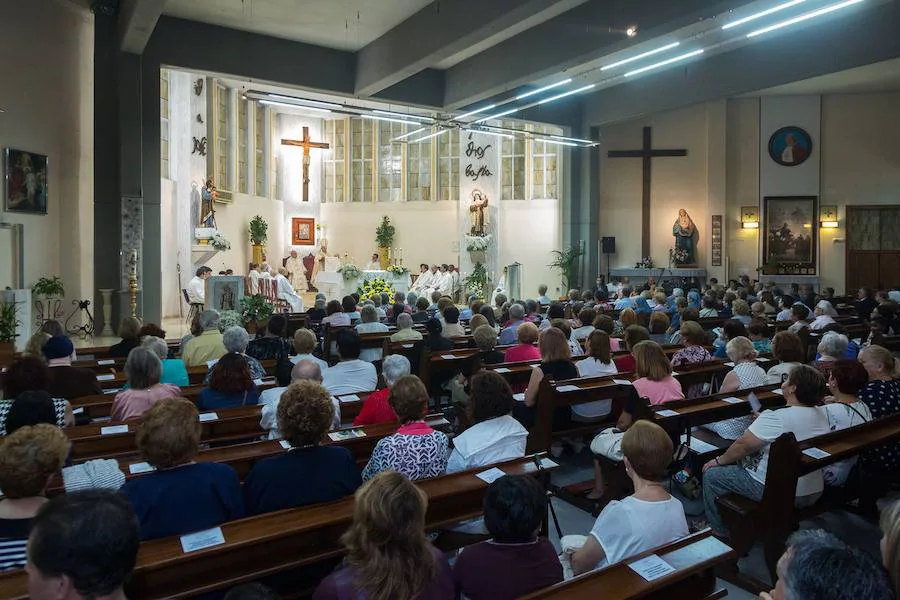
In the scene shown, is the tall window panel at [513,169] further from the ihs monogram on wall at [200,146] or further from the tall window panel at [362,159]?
the ihs monogram on wall at [200,146]

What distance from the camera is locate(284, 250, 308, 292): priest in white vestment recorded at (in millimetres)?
20333

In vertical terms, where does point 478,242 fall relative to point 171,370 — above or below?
above

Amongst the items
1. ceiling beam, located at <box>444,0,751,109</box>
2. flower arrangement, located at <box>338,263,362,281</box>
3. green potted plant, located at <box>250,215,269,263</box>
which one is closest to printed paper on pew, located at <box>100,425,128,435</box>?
ceiling beam, located at <box>444,0,751,109</box>

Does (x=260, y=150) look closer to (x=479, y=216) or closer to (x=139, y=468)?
(x=479, y=216)

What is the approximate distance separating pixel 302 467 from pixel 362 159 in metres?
19.6

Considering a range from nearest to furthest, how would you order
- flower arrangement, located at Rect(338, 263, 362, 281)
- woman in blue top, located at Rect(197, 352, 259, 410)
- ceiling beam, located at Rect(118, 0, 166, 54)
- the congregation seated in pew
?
1. the congregation seated in pew
2. woman in blue top, located at Rect(197, 352, 259, 410)
3. ceiling beam, located at Rect(118, 0, 166, 54)
4. flower arrangement, located at Rect(338, 263, 362, 281)

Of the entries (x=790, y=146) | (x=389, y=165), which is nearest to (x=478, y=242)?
(x=389, y=165)

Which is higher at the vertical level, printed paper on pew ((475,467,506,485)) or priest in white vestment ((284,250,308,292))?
priest in white vestment ((284,250,308,292))

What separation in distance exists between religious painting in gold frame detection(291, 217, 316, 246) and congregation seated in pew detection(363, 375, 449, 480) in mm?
18213

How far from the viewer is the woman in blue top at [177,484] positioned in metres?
2.37

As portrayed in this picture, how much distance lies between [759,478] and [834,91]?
633 inches

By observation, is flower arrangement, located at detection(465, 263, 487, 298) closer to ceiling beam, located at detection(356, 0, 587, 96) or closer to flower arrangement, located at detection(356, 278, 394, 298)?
flower arrangement, located at detection(356, 278, 394, 298)

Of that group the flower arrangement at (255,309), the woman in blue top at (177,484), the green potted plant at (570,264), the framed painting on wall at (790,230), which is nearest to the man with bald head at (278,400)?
the woman in blue top at (177,484)

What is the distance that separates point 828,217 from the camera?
16719 millimetres
